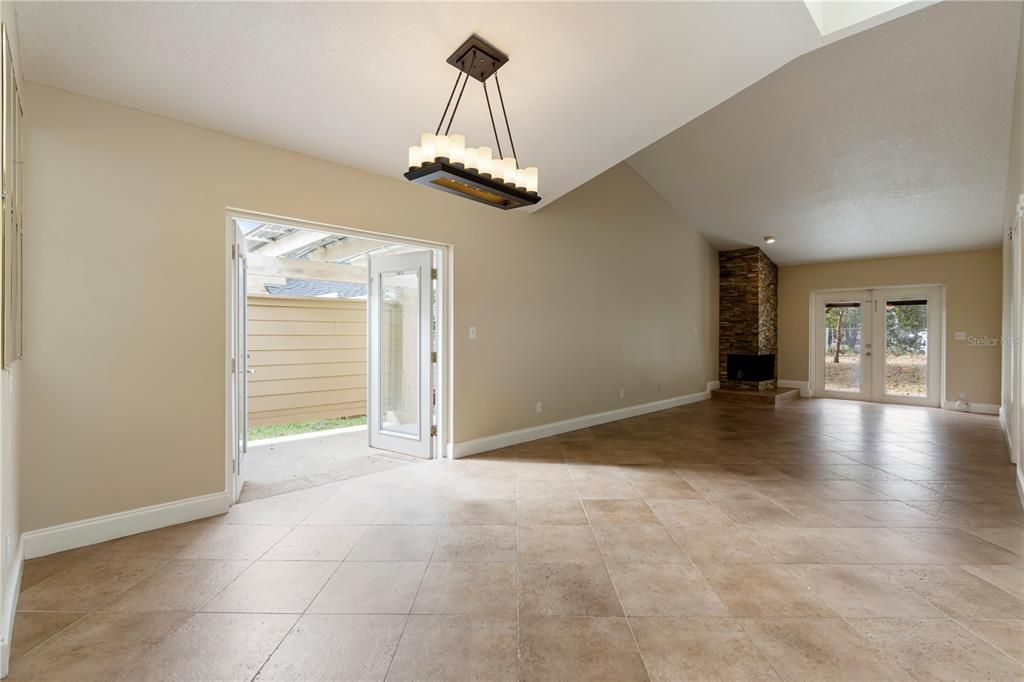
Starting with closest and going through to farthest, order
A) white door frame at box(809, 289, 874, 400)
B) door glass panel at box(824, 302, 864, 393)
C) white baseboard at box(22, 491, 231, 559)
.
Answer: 1. white baseboard at box(22, 491, 231, 559)
2. white door frame at box(809, 289, 874, 400)
3. door glass panel at box(824, 302, 864, 393)

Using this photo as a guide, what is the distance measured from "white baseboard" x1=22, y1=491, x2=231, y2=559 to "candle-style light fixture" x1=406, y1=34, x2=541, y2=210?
8.50 feet

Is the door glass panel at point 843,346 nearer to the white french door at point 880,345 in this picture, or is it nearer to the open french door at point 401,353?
the white french door at point 880,345

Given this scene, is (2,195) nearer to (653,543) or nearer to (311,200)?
(311,200)

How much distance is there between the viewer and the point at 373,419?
508cm

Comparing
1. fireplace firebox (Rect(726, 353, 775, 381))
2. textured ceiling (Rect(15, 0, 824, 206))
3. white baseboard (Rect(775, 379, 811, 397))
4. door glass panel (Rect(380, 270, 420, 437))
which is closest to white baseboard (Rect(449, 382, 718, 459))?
door glass panel (Rect(380, 270, 420, 437))

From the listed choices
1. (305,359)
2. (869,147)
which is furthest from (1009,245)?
(305,359)

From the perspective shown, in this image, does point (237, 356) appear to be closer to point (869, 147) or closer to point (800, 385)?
point (869, 147)

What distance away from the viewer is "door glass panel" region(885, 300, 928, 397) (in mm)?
8219

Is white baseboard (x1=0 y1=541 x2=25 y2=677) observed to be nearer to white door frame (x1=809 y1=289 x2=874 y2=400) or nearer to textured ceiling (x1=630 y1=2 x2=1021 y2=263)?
textured ceiling (x1=630 y1=2 x2=1021 y2=263)

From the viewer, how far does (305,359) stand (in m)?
6.59

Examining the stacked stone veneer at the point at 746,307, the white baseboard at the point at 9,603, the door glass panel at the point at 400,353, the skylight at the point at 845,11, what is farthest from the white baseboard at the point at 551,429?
the skylight at the point at 845,11

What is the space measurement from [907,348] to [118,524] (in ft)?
36.7

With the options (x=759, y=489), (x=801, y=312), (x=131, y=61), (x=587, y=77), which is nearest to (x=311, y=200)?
(x=131, y=61)

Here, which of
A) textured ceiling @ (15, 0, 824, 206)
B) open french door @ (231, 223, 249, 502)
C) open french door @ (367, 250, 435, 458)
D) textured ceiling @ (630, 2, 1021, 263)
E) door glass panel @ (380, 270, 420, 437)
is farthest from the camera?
door glass panel @ (380, 270, 420, 437)
